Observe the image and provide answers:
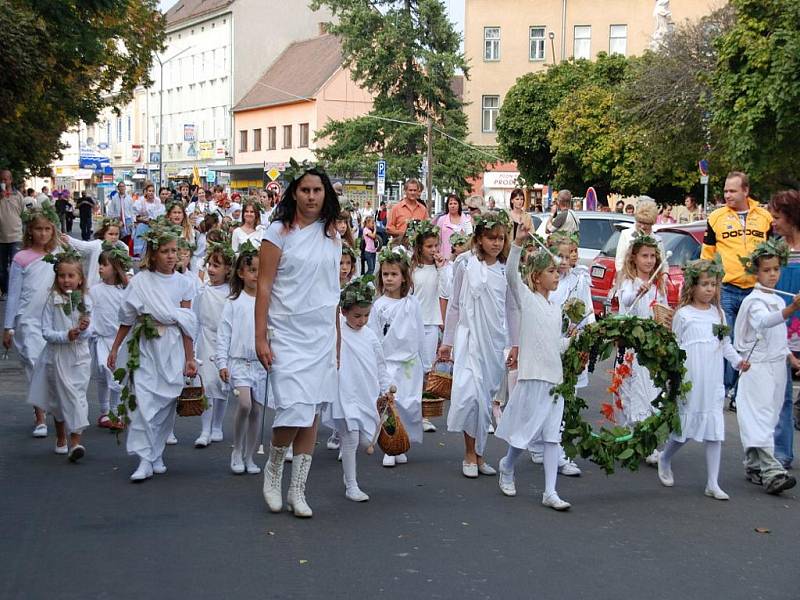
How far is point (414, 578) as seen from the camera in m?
5.76

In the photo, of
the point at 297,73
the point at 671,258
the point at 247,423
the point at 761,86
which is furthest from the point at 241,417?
the point at 297,73

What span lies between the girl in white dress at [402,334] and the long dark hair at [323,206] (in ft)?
6.18

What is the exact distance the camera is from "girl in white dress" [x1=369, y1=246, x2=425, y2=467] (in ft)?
28.7

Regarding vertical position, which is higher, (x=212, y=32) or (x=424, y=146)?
(x=212, y=32)

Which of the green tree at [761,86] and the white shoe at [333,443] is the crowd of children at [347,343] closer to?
the white shoe at [333,443]

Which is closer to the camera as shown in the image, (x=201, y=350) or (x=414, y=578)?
(x=414, y=578)

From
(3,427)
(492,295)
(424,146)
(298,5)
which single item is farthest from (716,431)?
(298,5)

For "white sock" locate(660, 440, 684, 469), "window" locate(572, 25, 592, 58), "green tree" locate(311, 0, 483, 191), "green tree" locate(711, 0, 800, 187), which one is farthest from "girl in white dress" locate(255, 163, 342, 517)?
"window" locate(572, 25, 592, 58)

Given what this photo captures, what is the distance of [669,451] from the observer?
26.7ft

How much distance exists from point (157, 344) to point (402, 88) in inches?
1848

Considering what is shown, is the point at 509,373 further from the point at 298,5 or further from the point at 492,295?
the point at 298,5

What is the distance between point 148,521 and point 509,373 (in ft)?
11.4

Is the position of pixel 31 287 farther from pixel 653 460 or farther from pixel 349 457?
pixel 653 460

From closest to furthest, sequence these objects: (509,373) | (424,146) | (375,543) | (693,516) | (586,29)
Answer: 1. (375,543)
2. (693,516)
3. (509,373)
4. (424,146)
5. (586,29)
